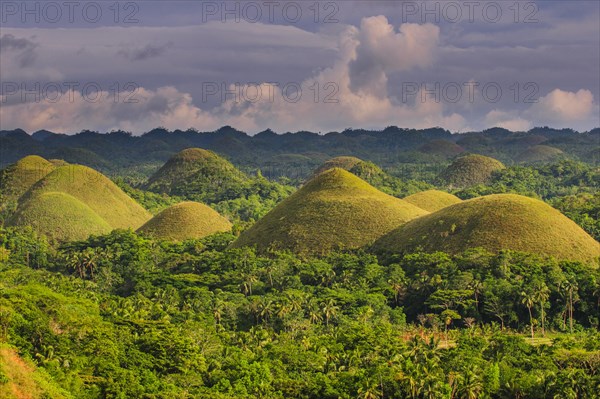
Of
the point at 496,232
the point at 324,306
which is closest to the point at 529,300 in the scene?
the point at 324,306

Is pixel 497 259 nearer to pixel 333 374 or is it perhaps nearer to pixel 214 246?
pixel 333 374

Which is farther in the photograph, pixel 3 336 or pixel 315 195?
pixel 315 195

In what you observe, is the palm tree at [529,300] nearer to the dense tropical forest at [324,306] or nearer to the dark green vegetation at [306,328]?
the dark green vegetation at [306,328]

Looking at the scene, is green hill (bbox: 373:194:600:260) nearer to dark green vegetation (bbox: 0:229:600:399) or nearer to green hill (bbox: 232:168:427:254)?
green hill (bbox: 232:168:427:254)

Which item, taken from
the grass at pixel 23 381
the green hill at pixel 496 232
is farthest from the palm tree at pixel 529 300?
the grass at pixel 23 381

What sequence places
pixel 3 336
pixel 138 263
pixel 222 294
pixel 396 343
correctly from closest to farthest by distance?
pixel 3 336
pixel 396 343
pixel 222 294
pixel 138 263

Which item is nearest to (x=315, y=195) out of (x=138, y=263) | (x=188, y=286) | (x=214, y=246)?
(x=214, y=246)
